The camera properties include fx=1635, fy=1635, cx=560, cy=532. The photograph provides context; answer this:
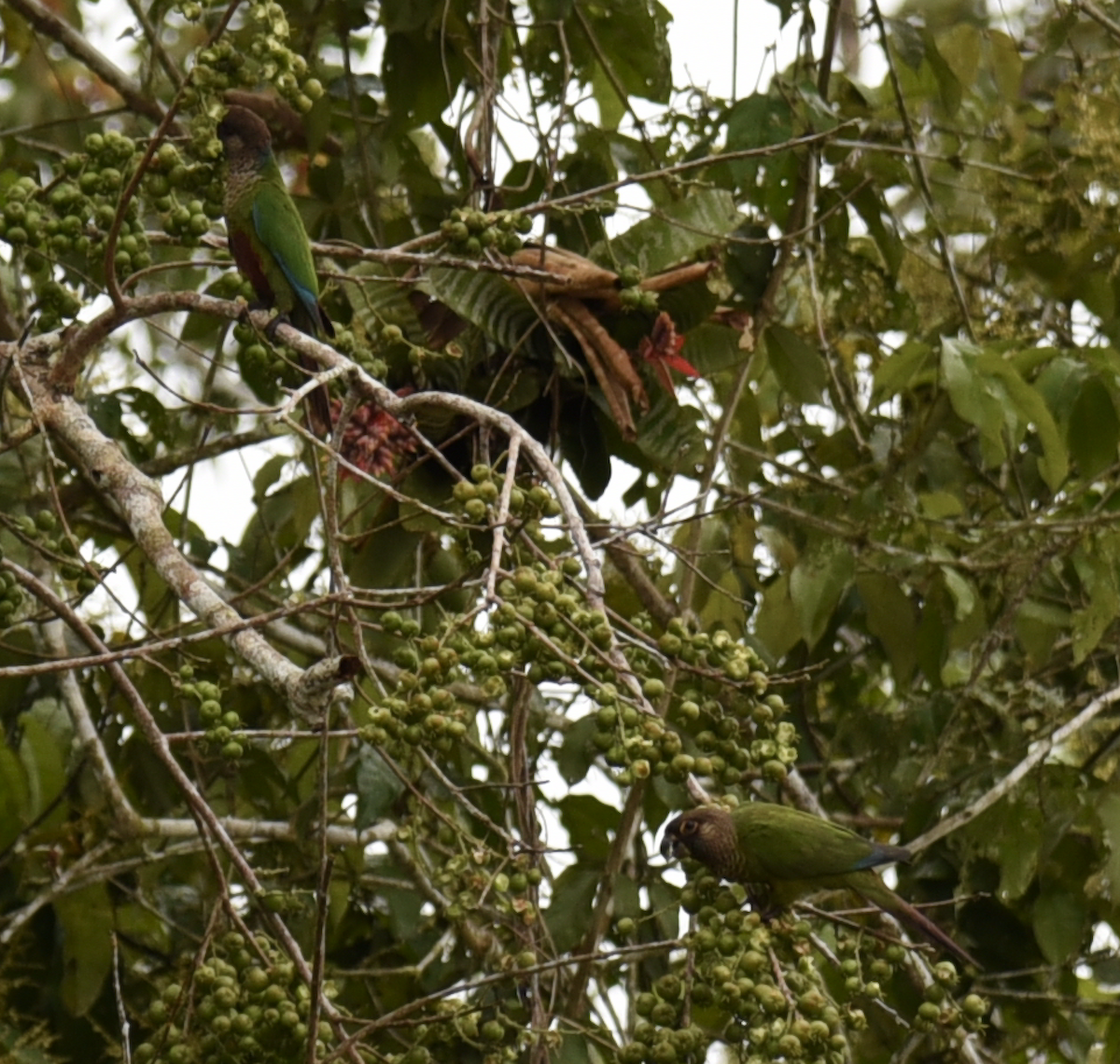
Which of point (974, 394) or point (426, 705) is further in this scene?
point (974, 394)

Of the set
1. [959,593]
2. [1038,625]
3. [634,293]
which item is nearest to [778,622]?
[959,593]

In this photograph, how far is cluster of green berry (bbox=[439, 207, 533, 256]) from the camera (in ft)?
8.10

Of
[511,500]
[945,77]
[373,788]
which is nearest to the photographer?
[511,500]

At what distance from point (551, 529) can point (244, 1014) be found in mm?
Result: 790

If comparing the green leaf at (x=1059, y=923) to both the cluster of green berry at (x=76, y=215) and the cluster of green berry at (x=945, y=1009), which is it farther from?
the cluster of green berry at (x=76, y=215)

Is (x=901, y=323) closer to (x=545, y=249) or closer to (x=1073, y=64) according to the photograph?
(x=1073, y=64)

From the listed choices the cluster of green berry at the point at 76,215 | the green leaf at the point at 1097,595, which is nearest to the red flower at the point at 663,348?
the green leaf at the point at 1097,595

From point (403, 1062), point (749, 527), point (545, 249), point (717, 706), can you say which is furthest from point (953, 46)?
point (403, 1062)

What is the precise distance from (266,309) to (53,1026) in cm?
164

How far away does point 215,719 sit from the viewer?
2.34 m

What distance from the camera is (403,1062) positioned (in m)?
2.27

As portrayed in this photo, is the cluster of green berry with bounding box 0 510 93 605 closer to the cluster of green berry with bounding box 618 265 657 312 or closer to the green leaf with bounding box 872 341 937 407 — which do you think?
the cluster of green berry with bounding box 618 265 657 312

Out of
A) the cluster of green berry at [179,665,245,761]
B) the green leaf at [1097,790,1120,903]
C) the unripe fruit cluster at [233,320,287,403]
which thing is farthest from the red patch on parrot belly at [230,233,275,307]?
the green leaf at [1097,790,1120,903]

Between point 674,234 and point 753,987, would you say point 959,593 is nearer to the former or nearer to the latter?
point 674,234
